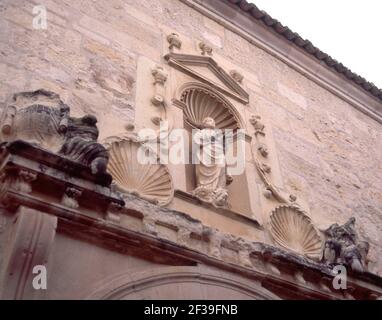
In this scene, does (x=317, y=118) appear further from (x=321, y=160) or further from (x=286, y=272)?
(x=286, y=272)

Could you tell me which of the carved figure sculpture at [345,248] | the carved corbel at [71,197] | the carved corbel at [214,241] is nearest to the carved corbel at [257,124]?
the carved figure sculpture at [345,248]

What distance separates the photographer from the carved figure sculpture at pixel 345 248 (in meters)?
4.16

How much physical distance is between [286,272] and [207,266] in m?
0.77

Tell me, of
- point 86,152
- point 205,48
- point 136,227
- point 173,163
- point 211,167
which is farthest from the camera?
point 205,48

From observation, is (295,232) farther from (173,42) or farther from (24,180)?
(24,180)

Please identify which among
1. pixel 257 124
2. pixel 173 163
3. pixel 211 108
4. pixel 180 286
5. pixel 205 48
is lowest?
pixel 180 286

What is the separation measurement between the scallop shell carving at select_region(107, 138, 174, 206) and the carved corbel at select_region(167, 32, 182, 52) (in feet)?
4.97

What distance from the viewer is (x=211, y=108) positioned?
5.01m

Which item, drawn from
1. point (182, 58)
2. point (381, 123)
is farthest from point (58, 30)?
Answer: point (381, 123)

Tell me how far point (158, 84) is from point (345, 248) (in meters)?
2.11

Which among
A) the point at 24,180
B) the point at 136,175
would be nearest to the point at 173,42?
the point at 136,175

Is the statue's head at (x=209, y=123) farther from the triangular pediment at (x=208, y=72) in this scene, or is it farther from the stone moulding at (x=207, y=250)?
the stone moulding at (x=207, y=250)

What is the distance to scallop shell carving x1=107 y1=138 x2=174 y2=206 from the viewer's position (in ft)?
11.3

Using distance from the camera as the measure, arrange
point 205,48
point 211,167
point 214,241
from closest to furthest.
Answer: point 214,241 → point 211,167 → point 205,48
